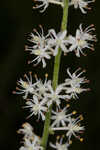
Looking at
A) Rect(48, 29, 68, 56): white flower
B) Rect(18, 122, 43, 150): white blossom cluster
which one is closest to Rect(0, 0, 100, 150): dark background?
Answer: Rect(18, 122, 43, 150): white blossom cluster

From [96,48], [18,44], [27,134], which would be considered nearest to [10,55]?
[18,44]

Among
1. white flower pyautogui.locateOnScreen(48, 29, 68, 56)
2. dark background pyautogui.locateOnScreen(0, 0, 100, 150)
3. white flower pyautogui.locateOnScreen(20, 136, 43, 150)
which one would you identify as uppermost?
dark background pyautogui.locateOnScreen(0, 0, 100, 150)

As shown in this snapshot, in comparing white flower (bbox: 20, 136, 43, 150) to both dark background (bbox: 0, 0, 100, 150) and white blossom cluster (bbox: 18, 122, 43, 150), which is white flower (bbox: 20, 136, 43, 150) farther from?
dark background (bbox: 0, 0, 100, 150)

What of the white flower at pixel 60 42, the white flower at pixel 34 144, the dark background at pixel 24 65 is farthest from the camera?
the dark background at pixel 24 65

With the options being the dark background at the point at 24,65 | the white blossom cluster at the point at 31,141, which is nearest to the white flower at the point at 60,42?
the white blossom cluster at the point at 31,141

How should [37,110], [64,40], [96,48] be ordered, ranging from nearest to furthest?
1. [64,40]
2. [37,110]
3. [96,48]

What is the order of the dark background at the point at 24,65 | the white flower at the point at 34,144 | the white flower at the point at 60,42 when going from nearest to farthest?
Answer: the white flower at the point at 60,42, the white flower at the point at 34,144, the dark background at the point at 24,65

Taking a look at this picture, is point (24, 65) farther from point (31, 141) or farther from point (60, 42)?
point (60, 42)

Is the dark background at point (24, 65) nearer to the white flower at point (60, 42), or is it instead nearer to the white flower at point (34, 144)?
the white flower at point (34, 144)

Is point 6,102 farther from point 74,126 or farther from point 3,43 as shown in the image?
point 74,126
